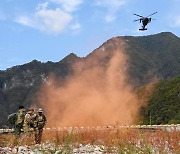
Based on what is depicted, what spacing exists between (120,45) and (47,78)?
91.8 feet

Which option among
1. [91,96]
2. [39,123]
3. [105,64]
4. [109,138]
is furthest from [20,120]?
[105,64]

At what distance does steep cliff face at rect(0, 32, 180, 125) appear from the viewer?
122 meters

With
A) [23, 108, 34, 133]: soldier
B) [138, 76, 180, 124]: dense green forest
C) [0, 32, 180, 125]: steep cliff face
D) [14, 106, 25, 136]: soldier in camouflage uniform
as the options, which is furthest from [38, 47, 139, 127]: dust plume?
[23, 108, 34, 133]: soldier

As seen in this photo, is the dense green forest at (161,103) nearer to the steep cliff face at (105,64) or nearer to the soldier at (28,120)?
the soldier at (28,120)

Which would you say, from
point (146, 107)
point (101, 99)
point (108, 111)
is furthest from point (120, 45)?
point (146, 107)

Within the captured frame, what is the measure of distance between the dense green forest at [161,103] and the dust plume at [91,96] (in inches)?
88.4

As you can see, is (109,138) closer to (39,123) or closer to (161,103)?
(39,123)

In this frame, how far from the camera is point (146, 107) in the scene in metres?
63.2

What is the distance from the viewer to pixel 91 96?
110875 mm

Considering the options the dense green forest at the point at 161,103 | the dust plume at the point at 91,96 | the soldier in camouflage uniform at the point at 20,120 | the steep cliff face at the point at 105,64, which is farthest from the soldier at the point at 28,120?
the steep cliff face at the point at 105,64

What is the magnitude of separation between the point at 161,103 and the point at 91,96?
50773mm

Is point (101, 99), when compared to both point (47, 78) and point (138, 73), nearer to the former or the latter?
point (138, 73)

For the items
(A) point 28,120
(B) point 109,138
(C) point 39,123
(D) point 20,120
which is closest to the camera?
(B) point 109,138

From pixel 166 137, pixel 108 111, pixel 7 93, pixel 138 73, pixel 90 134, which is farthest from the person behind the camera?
pixel 7 93
